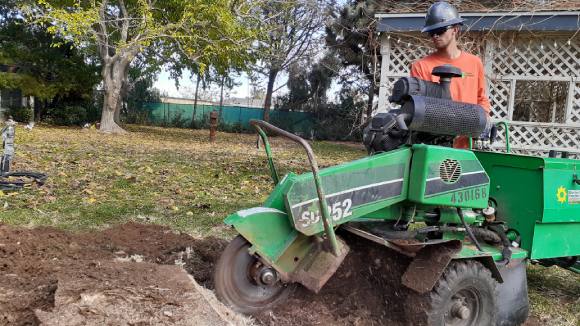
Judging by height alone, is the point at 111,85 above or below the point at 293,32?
below

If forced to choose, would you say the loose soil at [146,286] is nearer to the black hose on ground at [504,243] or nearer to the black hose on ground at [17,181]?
the black hose on ground at [504,243]

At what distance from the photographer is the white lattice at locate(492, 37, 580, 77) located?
34.3 ft

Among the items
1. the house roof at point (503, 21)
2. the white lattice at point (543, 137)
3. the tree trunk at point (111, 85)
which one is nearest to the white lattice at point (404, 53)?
the house roof at point (503, 21)

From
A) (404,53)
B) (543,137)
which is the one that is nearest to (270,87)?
(404,53)

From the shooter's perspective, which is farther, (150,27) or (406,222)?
(150,27)

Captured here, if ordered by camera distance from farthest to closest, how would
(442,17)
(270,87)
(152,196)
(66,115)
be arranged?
1. (270,87)
2. (66,115)
3. (152,196)
4. (442,17)

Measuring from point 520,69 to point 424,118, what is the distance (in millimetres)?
9104

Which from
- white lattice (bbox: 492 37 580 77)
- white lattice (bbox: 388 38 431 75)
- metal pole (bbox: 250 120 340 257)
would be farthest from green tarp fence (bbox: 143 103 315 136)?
metal pole (bbox: 250 120 340 257)

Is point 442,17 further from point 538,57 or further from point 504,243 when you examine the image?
point 538,57

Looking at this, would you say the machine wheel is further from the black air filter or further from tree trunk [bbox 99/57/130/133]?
tree trunk [bbox 99/57/130/133]

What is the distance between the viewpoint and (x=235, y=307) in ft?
10.1

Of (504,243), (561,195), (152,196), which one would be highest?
(561,195)

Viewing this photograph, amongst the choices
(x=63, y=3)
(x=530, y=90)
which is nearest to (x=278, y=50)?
(x=63, y=3)

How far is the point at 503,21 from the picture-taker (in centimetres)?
Result: 1025
